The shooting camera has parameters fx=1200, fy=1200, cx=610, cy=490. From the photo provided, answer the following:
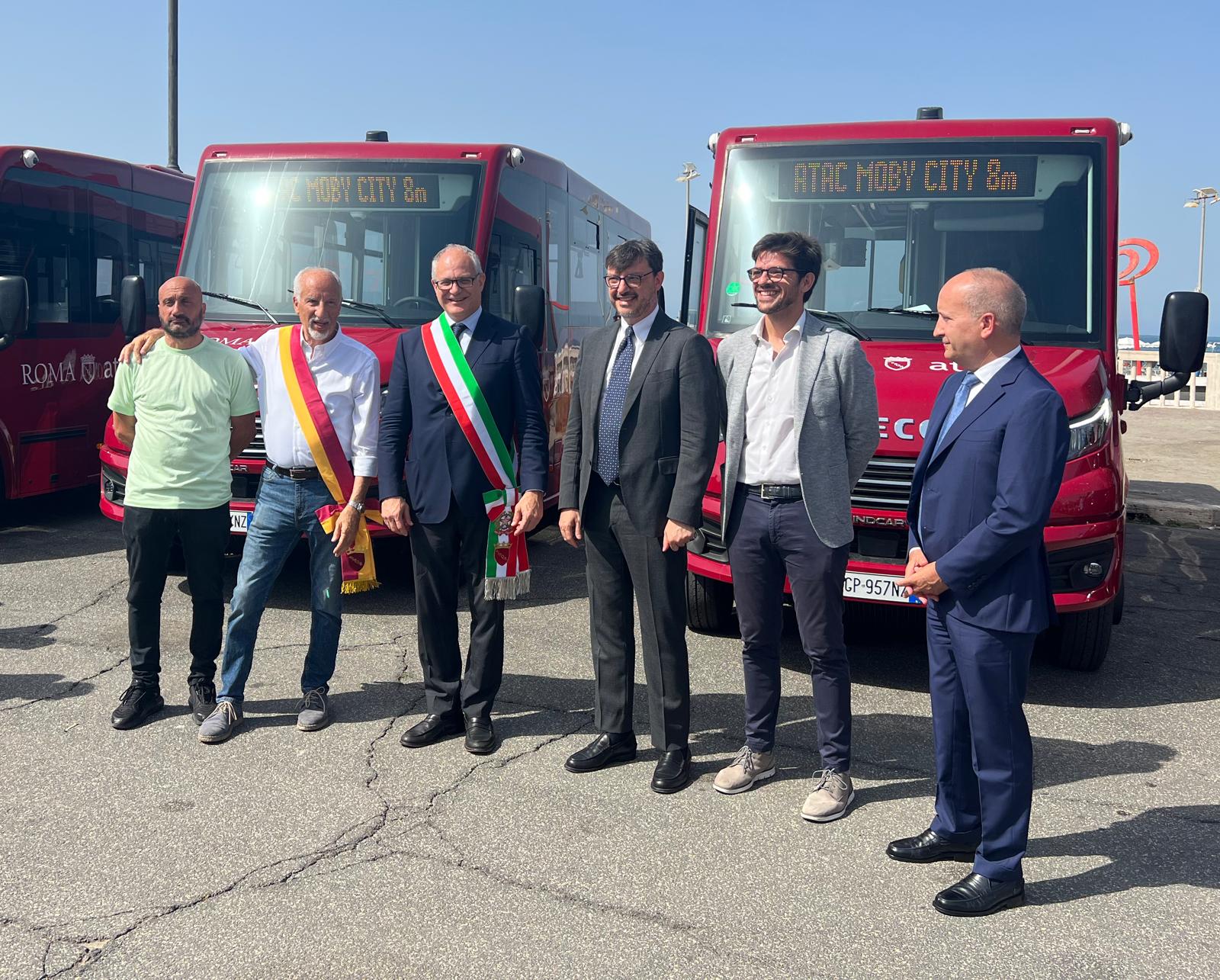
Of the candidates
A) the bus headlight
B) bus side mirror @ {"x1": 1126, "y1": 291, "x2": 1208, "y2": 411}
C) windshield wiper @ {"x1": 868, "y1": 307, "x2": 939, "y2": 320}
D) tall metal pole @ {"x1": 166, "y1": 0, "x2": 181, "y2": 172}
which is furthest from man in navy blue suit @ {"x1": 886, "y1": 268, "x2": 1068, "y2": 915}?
tall metal pole @ {"x1": 166, "y1": 0, "x2": 181, "y2": 172}

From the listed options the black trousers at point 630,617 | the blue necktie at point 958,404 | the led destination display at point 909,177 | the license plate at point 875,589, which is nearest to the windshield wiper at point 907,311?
the led destination display at point 909,177

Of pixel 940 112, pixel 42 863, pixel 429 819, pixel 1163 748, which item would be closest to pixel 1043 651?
pixel 1163 748

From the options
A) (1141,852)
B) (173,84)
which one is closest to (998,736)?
(1141,852)

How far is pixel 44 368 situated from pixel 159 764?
549 centimetres

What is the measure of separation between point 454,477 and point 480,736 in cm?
103

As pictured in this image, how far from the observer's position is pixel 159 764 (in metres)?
4.52

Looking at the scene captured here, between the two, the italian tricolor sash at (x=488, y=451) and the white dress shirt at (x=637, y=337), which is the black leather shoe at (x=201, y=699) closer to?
the italian tricolor sash at (x=488, y=451)

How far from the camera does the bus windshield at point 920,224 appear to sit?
6.06 metres

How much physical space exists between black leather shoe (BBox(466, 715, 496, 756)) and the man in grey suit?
1.25ft

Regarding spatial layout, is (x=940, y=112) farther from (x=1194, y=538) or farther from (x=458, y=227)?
(x=1194, y=538)

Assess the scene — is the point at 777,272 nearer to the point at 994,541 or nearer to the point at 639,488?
the point at 639,488

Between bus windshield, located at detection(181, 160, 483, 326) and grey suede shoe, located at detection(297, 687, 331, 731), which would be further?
bus windshield, located at detection(181, 160, 483, 326)

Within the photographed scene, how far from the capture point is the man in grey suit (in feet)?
14.1

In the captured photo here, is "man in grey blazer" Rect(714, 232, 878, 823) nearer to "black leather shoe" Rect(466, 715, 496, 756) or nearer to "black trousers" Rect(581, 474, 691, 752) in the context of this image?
"black trousers" Rect(581, 474, 691, 752)
